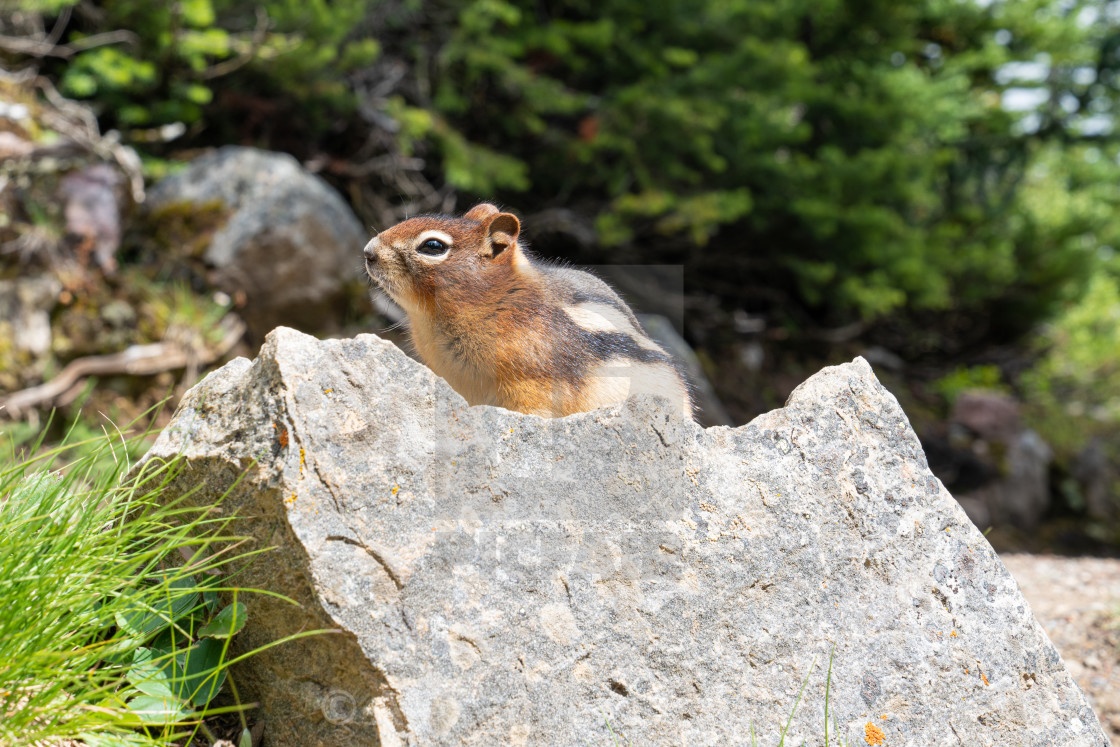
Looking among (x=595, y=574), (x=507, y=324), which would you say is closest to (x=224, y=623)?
(x=595, y=574)

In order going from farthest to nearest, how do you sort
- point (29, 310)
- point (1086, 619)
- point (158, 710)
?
point (29, 310)
point (1086, 619)
point (158, 710)

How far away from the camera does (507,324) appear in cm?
345

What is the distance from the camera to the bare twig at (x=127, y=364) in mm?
6359

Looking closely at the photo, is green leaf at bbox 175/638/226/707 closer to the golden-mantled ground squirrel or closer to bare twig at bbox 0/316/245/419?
the golden-mantled ground squirrel

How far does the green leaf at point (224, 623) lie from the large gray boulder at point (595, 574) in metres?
0.05

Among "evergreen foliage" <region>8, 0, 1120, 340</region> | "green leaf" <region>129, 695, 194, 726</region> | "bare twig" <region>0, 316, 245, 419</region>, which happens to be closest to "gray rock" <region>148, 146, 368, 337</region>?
"bare twig" <region>0, 316, 245, 419</region>

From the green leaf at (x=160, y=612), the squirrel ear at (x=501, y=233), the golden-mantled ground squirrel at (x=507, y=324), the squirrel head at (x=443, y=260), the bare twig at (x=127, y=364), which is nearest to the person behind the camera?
the green leaf at (x=160, y=612)

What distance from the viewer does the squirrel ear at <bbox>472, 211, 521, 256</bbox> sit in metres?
3.72

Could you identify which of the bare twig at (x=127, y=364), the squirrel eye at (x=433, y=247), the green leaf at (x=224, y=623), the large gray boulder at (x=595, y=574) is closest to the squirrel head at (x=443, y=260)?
the squirrel eye at (x=433, y=247)

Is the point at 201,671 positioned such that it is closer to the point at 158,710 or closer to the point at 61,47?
the point at 158,710

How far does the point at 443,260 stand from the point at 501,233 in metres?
0.30

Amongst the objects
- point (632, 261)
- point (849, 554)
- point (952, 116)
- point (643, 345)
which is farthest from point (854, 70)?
point (849, 554)

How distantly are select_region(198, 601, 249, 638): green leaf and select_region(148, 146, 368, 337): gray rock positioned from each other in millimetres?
5406

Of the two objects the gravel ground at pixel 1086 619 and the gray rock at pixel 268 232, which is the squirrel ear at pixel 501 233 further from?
the gray rock at pixel 268 232
